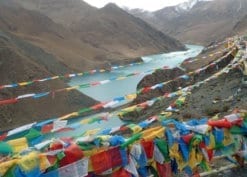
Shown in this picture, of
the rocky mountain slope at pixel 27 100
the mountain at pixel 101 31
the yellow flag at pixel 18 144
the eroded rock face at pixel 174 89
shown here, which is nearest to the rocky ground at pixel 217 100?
the eroded rock face at pixel 174 89

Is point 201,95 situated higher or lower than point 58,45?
lower

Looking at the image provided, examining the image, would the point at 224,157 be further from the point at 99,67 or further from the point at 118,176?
the point at 99,67

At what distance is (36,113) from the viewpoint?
3581 cm

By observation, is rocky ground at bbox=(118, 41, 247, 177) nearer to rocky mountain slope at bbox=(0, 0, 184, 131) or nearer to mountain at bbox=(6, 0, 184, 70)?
rocky mountain slope at bbox=(0, 0, 184, 131)

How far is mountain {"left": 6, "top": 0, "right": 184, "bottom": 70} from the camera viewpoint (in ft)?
358

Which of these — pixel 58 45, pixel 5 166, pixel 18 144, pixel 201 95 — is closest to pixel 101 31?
pixel 58 45

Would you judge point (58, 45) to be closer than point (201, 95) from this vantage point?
No

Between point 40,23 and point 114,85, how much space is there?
53.1 metres

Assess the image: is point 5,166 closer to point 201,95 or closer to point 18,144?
point 18,144

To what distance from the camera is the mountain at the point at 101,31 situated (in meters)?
109

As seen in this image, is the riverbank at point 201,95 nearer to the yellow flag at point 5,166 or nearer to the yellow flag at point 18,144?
the yellow flag at point 18,144

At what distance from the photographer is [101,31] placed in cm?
13238


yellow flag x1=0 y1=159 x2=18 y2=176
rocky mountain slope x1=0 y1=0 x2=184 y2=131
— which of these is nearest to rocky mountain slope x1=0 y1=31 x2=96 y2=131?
rocky mountain slope x1=0 y1=0 x2=184 y2=131

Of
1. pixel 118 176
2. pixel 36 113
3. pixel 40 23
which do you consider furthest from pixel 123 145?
pixel 40 23
